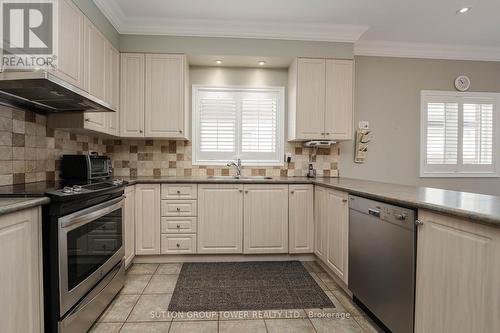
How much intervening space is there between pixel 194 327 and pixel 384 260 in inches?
53.7

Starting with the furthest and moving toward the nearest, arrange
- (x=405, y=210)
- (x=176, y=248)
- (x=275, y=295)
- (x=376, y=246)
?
(x=176, y=248) → (x=275, y=295) → (x=376, y=246) → (x=405, y=210)

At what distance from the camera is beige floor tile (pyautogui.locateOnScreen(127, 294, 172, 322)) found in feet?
5.98

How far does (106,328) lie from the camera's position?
1.71 metres

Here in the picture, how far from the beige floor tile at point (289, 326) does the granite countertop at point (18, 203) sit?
5.25 ft

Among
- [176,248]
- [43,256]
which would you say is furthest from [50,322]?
[176,248]

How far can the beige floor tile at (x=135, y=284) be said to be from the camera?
219 cm

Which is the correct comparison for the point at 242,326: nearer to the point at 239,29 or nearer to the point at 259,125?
the point at 259,125

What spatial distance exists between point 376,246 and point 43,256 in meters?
2.00

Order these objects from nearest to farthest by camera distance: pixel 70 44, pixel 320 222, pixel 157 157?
pixel 70 44, pixel 320 222, pixel 157 157

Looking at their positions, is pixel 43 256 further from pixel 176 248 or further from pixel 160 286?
pixel 176 248

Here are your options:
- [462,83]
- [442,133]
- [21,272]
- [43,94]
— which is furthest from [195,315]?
[462,83]

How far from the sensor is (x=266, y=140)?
341 cm

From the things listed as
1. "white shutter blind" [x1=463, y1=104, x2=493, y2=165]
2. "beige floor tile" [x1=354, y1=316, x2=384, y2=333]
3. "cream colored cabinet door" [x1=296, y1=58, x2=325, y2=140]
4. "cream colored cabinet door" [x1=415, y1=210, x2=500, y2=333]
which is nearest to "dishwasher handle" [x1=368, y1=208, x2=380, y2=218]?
"cream colored cabinet door" [x1=415, y1=210, x2=500, y2=333]

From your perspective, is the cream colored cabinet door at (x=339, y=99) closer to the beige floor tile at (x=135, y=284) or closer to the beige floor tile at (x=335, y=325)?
the beige floor tile at (x=335, y=325)
